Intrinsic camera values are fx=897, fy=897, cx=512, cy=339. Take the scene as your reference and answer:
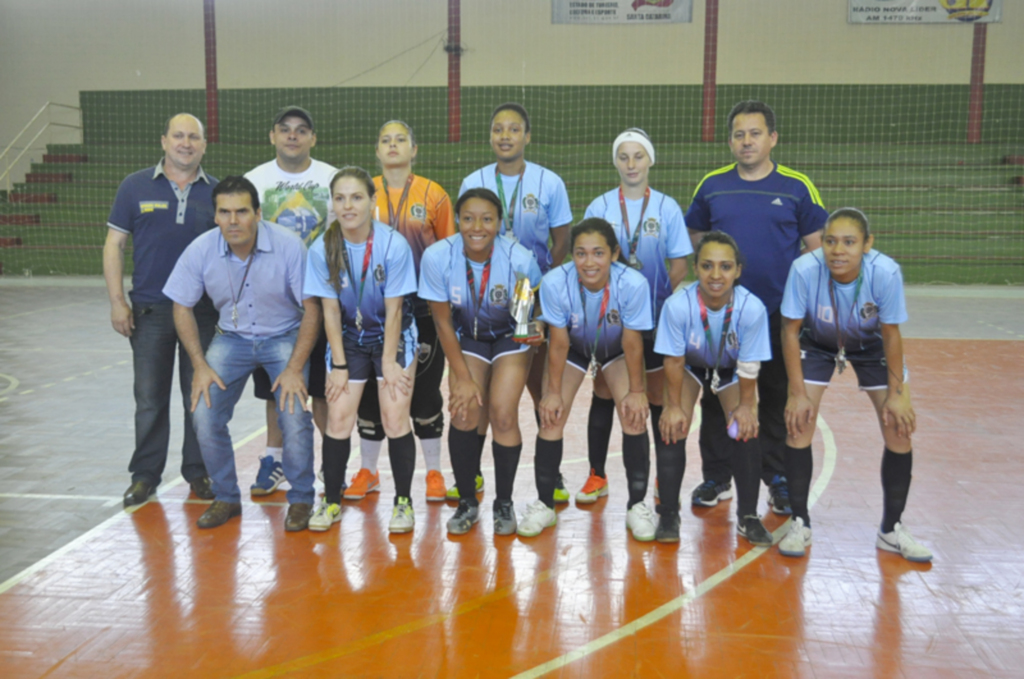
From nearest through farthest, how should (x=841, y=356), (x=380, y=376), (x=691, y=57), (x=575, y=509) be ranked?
(x=841, y=356) → (x=380, y=376) → (x=575, y=509) → (x=691, y=57)

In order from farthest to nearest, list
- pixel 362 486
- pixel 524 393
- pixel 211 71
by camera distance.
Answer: pixel 211 71
pixel 524 393
pixel 362 486

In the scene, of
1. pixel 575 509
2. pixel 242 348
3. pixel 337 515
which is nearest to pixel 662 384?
pixel 575 509

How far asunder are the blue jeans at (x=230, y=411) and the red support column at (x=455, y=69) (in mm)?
13974

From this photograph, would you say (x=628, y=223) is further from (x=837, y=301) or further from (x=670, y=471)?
(x=670, y=471)

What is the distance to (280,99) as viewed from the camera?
17.8m

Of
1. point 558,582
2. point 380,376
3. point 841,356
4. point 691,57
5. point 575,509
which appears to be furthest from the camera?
point 691,57

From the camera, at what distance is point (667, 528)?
3996 mm

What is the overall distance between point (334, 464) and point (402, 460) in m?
0.32

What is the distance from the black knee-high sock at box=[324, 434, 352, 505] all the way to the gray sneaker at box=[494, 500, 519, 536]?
0.73m

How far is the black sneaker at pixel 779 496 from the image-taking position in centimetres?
438

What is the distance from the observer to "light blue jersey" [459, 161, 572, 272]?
4.25m

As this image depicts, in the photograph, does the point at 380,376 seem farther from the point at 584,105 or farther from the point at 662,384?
the point at 584,105

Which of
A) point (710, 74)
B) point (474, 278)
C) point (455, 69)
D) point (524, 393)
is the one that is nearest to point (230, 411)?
point (474, 278)

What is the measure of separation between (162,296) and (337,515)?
1.41m
